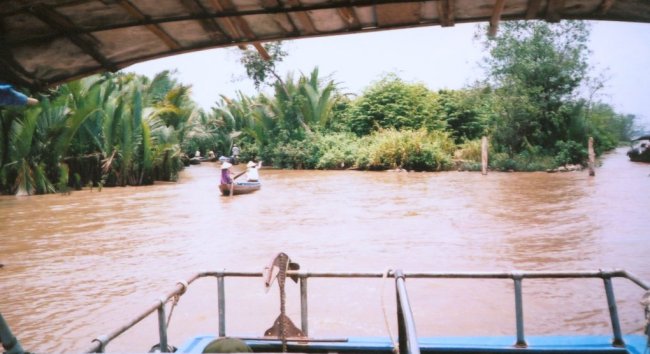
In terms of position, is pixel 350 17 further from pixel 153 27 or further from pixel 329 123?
pixel 329 123

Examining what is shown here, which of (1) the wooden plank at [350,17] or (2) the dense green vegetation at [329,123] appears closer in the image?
(1) the wooden plank at [350,17]

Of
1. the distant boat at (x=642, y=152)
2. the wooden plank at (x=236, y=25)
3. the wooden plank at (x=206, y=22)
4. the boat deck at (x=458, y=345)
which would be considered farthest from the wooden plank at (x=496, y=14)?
the distant boat at (x=642, y=152)

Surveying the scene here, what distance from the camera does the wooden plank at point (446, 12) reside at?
2576 millimetres

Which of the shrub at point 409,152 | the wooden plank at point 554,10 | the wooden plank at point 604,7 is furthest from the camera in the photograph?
the shrub at point 409,152

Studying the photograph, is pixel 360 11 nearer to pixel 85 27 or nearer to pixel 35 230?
pixel 85 27

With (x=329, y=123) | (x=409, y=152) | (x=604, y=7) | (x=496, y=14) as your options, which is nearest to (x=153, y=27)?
(x=496, y=14)

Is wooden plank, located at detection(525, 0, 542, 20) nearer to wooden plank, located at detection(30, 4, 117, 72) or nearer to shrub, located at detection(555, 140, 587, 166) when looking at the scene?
wooden plank, located at detection(30, 4, 117, 72)

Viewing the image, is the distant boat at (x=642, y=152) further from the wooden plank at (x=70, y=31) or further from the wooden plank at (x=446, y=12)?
the wooden plank at (x=70, y=31)

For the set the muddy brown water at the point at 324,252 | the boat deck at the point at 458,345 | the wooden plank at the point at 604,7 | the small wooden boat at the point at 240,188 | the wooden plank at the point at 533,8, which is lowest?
the muddy brown water at the point at 324,252

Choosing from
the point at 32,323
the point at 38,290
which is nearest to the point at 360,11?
the point at 32,323

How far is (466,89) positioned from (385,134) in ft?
17.9

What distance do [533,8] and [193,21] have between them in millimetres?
1671

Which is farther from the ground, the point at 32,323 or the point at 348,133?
the point at 348,133

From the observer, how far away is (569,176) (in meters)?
24.2
